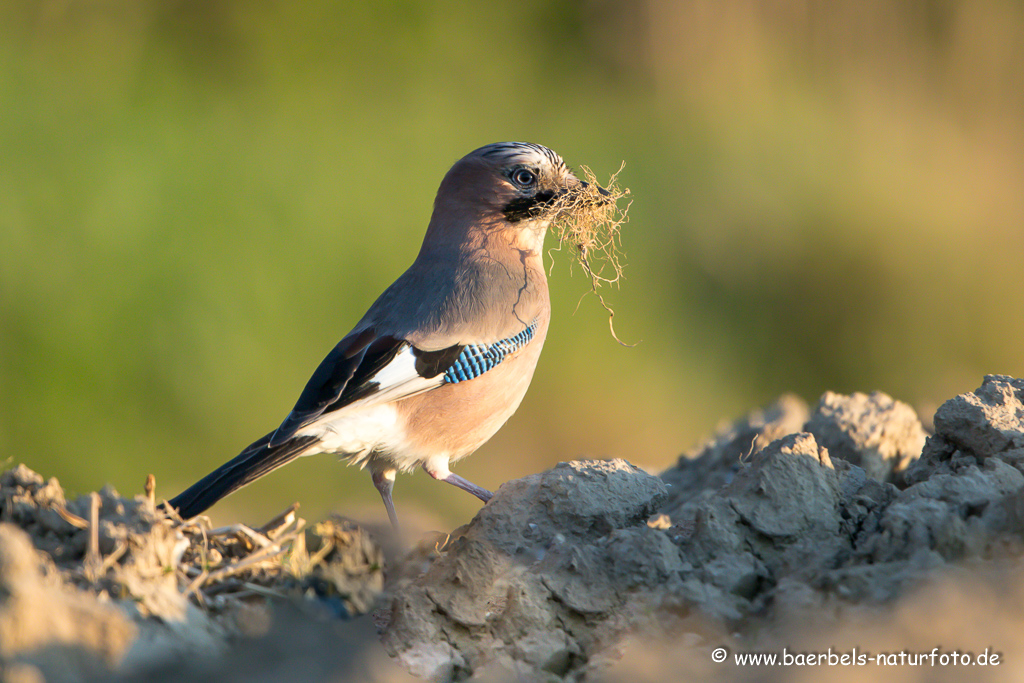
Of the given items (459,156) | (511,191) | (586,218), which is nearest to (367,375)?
(511,191)

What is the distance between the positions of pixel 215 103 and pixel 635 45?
5527 millimetres

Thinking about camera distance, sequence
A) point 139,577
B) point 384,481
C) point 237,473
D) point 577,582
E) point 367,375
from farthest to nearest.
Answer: point 384,481 → point 367,375 → point 237,473 → point 577,582 → point 139,577

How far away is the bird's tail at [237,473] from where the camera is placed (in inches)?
132

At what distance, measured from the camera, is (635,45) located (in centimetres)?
1154

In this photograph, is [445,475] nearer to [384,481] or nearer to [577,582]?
[384,481]

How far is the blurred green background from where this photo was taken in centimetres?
768

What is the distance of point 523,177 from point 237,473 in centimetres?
203

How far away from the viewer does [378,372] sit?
149 inches

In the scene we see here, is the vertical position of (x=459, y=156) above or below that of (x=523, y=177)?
above

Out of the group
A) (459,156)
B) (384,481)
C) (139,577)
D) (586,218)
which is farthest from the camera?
(459,156)

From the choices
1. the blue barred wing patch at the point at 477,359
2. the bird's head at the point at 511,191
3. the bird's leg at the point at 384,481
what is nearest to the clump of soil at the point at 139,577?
the bird's leg at the point at 384,481

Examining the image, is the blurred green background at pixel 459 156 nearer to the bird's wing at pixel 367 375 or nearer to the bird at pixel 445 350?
the bird at pixel 445 350

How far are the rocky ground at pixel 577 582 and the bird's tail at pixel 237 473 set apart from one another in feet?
1.18

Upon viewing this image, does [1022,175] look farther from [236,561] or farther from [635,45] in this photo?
[236,561]
